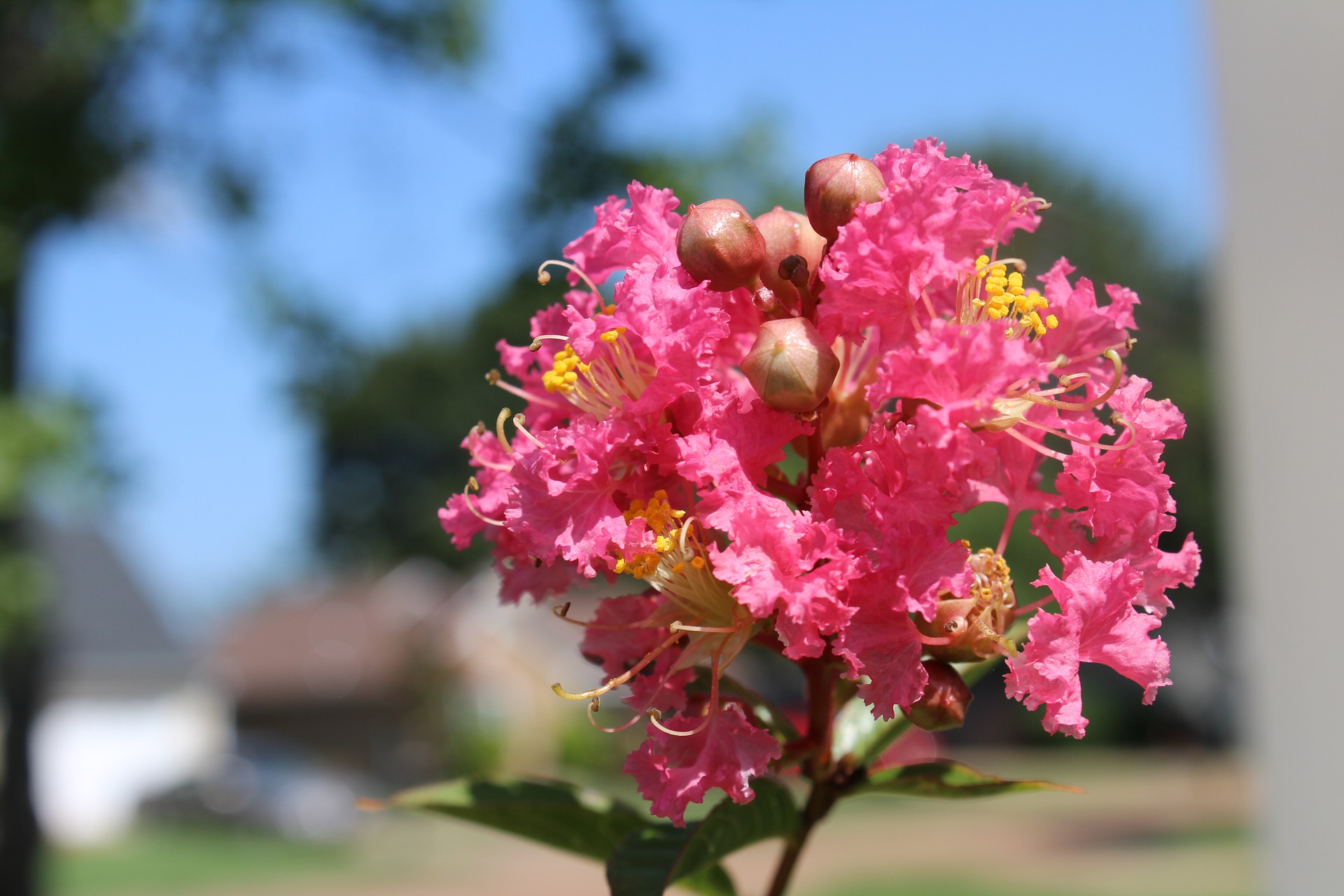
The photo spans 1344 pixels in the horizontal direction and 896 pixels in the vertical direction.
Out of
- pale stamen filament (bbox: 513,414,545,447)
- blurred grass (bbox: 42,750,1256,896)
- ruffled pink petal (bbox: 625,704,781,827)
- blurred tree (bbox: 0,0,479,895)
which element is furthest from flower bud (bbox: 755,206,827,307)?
blurred grass (bbox: 42,750,1256,896)

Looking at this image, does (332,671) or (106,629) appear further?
(332,671)

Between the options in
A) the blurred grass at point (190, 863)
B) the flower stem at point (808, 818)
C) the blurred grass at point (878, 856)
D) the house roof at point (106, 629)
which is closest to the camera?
the flower stem at point (808, 818)

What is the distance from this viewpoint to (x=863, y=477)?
95 cm

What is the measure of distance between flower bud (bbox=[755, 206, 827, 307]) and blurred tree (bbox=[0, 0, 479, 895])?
6.63 m

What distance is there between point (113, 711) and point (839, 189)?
2416 centimetres

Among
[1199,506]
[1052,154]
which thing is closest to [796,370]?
[1199,506]

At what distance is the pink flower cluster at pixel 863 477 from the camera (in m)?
0.92

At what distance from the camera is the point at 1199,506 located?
2164 cm

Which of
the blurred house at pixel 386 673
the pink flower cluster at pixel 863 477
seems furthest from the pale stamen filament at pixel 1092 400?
the blurred house at pixel 386 673

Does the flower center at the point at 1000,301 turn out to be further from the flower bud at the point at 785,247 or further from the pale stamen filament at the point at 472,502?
the pale stamen filament at the point at 472,502

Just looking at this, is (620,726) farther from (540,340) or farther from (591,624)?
(540,340)

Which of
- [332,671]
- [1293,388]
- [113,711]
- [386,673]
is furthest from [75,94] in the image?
[332,671]

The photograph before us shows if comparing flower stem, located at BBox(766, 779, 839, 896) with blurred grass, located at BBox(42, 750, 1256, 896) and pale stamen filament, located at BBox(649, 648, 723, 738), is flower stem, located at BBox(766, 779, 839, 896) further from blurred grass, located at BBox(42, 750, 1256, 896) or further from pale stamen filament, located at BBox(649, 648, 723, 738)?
blurred grass, located at BBox(42, 750, 1256, 896)

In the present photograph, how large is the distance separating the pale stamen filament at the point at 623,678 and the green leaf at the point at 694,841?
132 mm
